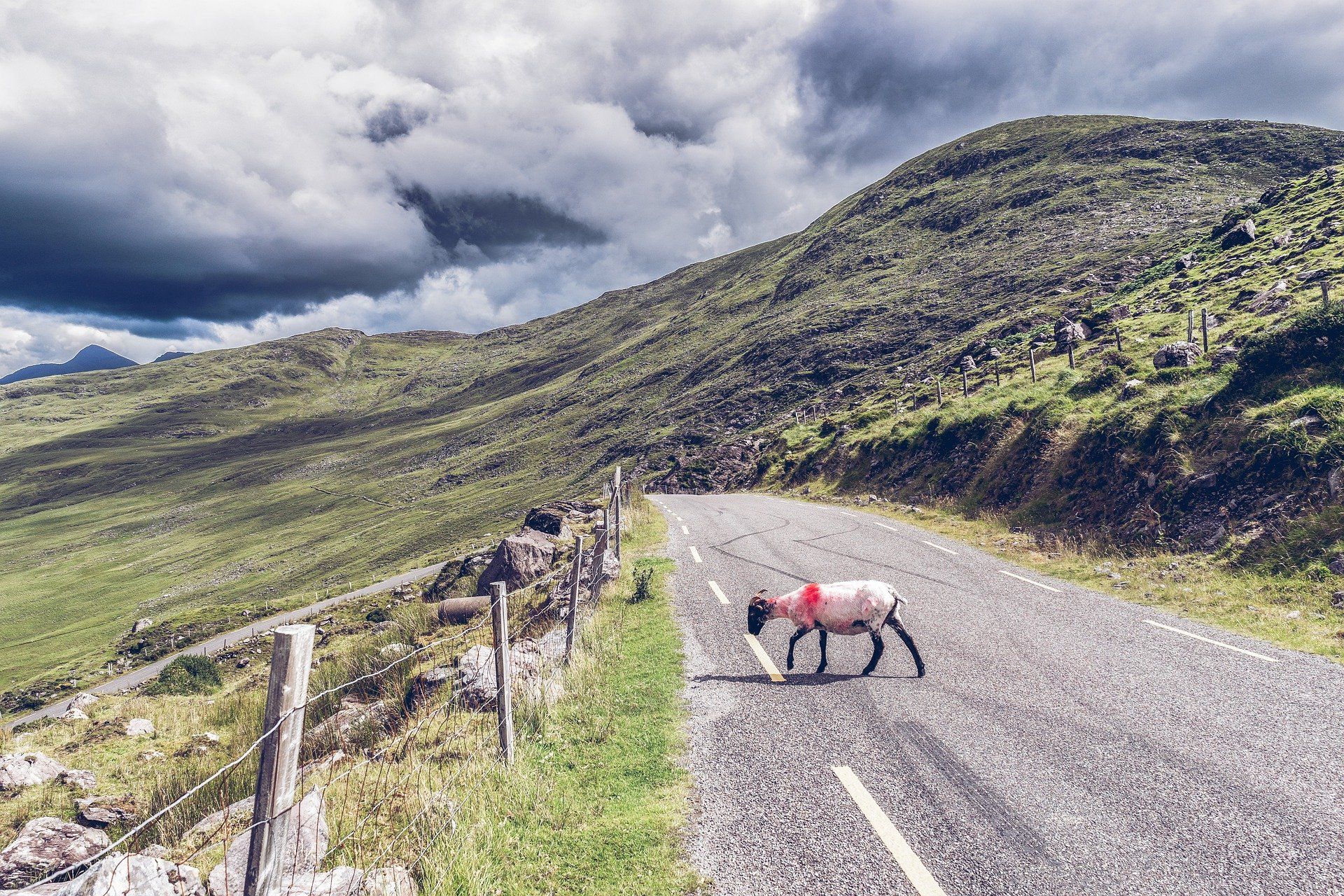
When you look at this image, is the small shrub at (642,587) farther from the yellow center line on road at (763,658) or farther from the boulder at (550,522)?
the boulder at (550,522)

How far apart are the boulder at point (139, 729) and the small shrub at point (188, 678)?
9.40m

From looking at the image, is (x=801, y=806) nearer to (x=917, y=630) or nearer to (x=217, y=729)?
(x=917, y=630)

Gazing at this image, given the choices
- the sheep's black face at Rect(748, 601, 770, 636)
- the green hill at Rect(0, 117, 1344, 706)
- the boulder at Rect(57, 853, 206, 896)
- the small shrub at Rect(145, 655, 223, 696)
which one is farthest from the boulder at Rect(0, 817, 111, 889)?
the green hill at Rect(0, 117, 1344, 706)

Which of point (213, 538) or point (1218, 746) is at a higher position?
point (1218, 746)

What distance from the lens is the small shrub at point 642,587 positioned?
45.2ft

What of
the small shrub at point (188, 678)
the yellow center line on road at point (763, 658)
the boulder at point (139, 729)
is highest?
the yellow center line on road at point (763, 658)

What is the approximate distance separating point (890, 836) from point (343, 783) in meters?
5.57

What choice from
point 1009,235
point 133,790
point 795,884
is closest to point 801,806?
point 795,884

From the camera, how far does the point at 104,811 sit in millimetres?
7898

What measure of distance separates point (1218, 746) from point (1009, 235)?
91.2 m

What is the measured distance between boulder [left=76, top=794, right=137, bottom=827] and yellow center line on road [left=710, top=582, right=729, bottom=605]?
9828 mm

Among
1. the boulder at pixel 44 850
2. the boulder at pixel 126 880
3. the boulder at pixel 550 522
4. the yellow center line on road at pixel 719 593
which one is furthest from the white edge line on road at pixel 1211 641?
the boulder at pixel 550 522

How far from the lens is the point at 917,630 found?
1039 cm

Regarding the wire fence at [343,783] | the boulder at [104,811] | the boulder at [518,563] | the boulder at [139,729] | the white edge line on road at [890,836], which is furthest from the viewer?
the boulder at [518,563]
